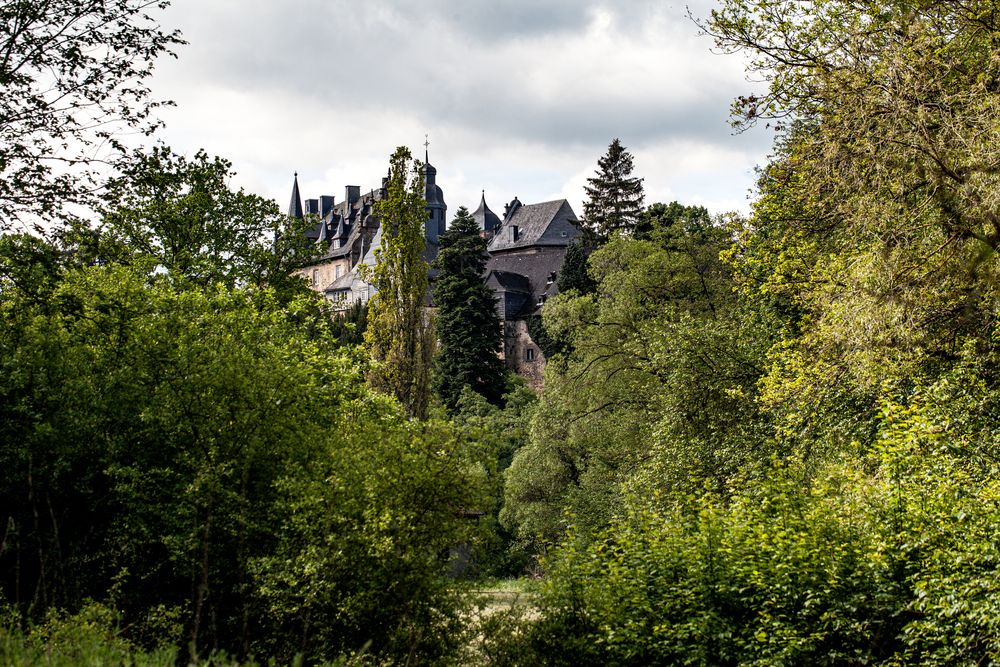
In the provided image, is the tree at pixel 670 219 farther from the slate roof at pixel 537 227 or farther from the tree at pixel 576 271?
the slate roof at pixel 537 227

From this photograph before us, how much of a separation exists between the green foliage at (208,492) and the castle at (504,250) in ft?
135

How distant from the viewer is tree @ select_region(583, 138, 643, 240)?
171 feet

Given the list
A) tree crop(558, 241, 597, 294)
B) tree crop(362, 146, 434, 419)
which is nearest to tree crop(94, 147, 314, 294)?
tree crop(362, 146, 434, 419)

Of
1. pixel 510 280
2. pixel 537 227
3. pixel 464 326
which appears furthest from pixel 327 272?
pixel 464 326

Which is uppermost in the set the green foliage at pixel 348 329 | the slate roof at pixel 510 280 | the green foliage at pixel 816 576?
the slate roof at pixel 510 280

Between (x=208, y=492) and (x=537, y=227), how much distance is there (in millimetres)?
86079

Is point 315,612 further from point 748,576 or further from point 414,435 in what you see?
point 748,576

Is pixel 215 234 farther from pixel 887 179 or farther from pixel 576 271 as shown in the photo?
pixel 576 271

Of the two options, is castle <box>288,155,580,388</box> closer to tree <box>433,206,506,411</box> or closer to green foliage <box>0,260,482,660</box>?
tree <box>433,206,506,411</box>

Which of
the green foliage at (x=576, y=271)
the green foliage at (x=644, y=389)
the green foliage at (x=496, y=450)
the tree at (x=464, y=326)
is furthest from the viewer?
the tree at (x=464, y=326)

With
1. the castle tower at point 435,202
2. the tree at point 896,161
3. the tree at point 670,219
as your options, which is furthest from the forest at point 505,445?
the castle tower at point 435,202

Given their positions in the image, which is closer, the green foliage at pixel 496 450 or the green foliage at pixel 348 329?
the green foliage at pixel 496 450

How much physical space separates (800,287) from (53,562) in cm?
1210

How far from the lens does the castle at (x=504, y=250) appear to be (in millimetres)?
80688
